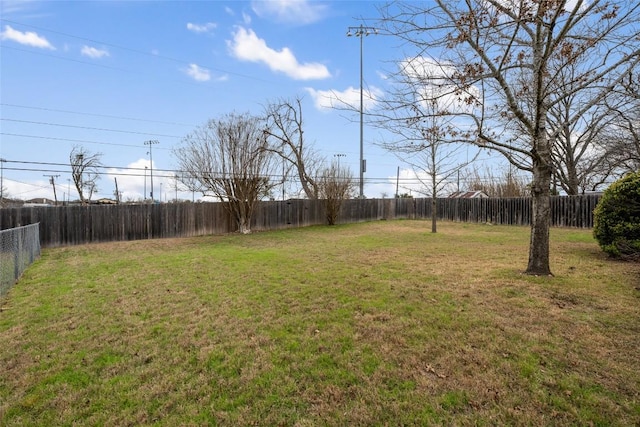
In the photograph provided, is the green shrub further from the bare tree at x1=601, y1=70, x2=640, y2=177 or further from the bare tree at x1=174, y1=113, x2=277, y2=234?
the bare tree at x1=174, y1=113, x2=277, y2=234

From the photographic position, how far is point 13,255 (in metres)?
5.46

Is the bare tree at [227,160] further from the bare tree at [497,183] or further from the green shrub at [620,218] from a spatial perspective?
the bare tree at [497,183]

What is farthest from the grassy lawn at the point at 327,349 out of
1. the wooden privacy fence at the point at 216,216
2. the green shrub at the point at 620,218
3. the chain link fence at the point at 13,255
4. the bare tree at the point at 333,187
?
the bare tree at the point at 333,187

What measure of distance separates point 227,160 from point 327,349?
11651 mm

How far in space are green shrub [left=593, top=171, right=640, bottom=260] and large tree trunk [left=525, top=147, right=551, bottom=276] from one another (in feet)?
6.54

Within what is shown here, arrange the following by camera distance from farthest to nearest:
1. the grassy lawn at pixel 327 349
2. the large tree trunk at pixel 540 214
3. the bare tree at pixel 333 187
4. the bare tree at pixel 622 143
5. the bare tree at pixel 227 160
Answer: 1. the bare tree at pixel 333 187
2. the bare tree at pixel 227 160
3. the bare tree at pixel 622 143
4. the large tree trunk at pixel 540 214
5. the grassy lawn at pixel 327 349

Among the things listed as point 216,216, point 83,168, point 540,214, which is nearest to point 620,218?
point 540,214

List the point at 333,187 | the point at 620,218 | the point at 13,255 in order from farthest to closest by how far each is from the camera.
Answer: the point at 333,187 < the point at 620,218 < the point at 13,255

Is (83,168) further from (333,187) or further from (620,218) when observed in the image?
(620,218)

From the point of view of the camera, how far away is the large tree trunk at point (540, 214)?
4957 mm

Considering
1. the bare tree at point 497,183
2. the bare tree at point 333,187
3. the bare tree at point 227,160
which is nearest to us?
the bare tree at point 227,160

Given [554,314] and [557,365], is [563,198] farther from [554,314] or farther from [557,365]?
[557,365]

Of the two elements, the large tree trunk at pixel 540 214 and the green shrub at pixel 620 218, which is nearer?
the large tree trunk at pixel 540 214

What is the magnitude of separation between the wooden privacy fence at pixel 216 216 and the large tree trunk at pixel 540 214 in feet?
37.8
